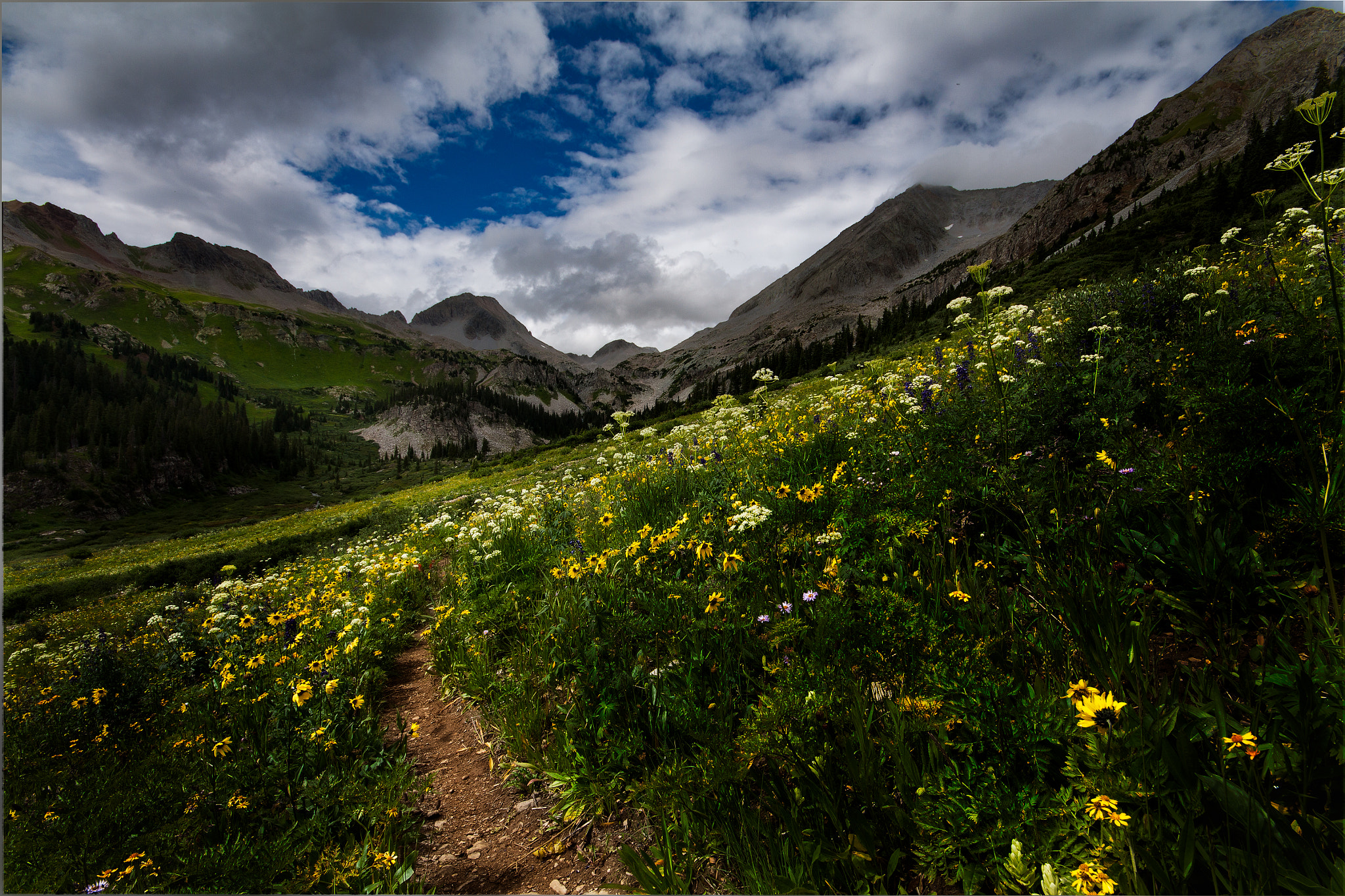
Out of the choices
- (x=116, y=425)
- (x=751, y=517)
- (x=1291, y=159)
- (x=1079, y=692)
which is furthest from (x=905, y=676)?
(x=116, y=425)

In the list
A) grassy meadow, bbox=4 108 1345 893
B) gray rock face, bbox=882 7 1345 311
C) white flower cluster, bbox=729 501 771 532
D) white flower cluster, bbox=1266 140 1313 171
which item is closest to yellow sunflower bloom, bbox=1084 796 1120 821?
grassy meadow, bbox=4 108 1345 893

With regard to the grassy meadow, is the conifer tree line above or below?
above

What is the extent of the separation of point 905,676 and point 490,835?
10.0 feet

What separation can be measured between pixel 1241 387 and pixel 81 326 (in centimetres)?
30735

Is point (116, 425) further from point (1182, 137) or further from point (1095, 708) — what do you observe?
point (1182, 137)

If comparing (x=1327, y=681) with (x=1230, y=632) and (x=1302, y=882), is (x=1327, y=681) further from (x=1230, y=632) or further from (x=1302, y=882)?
(x=1302, y=882)

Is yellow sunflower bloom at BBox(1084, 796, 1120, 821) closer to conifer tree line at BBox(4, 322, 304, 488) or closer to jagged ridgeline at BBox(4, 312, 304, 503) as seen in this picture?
jagged ridgeline at BBox(4, 312, 304, 503)

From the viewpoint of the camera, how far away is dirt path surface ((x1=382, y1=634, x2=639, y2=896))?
10.4ft

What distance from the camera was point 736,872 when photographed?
2779 mm

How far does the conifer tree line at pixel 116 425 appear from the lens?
105 metres

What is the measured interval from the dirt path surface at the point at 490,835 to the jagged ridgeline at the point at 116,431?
136895 millimetres

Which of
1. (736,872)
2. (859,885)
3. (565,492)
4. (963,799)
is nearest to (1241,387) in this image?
(963,799)

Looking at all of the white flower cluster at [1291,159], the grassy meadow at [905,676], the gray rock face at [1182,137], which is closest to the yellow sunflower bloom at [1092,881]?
the grassy meadow at [905,676]

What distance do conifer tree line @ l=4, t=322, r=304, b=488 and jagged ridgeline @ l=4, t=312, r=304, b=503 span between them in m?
0.19
